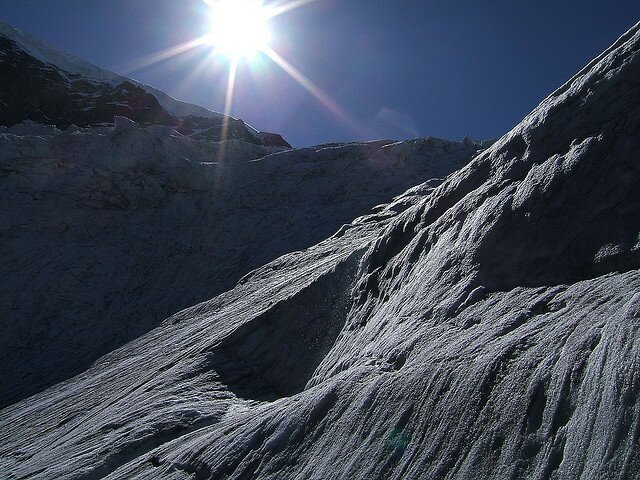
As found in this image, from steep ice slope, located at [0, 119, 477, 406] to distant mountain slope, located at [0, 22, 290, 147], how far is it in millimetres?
59217

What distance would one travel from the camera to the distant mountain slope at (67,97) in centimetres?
9219

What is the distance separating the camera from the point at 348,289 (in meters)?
13.6

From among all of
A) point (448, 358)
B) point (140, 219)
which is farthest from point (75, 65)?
point (448, 358)

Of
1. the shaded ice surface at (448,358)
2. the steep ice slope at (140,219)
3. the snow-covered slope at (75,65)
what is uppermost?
the snow-covered slope at (75,65)

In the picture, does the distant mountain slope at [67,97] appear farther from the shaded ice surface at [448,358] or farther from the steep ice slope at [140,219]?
the shaded ice surface at [448,358]

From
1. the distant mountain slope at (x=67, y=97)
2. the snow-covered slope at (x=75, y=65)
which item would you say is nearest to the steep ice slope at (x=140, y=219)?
the distant mountain slope at (x=67, y=97)

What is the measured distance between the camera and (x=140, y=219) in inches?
1155

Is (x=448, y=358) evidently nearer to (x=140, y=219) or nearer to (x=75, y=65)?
(x=140, y=219)

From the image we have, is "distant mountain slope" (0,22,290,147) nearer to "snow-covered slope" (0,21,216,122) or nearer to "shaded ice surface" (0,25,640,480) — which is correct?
"snow-covered slope" (0,21,216,122)

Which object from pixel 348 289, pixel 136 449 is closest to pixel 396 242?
pixel 348 289

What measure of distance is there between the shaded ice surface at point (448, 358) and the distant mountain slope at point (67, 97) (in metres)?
80.9

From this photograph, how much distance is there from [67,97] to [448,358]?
108892 mm

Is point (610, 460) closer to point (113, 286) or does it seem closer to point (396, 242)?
point (396, 242)

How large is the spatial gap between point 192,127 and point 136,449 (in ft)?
336
